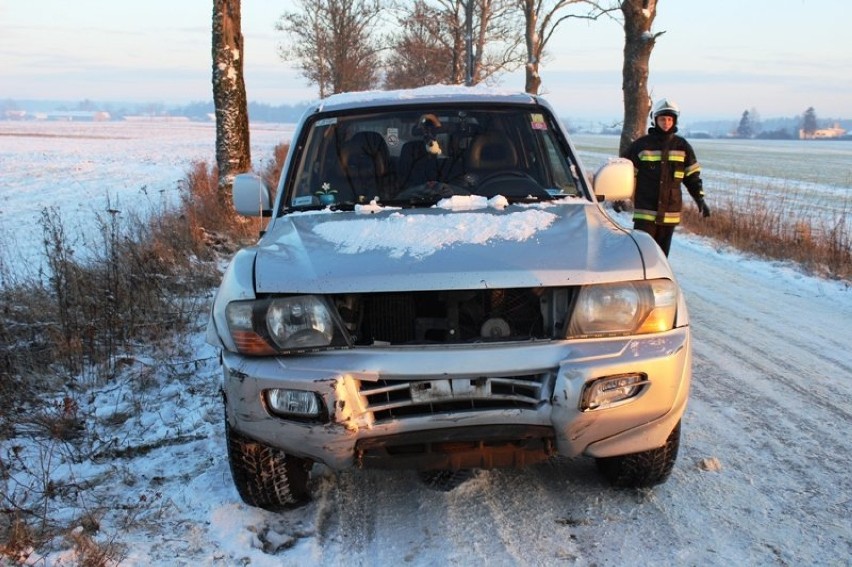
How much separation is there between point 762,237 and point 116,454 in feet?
30.6

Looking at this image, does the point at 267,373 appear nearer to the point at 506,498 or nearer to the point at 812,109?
the point at 506,498

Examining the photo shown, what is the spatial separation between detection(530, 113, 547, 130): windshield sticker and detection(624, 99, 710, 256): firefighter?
2.62 m

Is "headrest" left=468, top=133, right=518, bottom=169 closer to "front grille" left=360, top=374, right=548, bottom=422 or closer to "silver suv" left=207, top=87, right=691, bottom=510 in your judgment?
"silver suv" left=207, top=87, right=691, bottom=510

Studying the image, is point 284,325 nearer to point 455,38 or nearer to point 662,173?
point 662,173

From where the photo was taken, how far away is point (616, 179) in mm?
4051

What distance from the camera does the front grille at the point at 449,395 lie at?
8.38 feet

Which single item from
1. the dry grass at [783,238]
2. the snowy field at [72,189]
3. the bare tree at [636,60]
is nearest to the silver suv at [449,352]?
the snowy field at [72,189]

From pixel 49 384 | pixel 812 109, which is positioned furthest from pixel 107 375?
pixel 812 109

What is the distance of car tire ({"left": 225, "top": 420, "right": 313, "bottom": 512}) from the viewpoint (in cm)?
284

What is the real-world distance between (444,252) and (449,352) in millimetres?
418

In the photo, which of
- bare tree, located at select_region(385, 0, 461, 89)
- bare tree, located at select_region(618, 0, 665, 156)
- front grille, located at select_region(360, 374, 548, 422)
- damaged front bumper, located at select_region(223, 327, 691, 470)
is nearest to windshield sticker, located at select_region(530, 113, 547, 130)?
damaged front bumper, located at select_region(223, 327, 691, 470)

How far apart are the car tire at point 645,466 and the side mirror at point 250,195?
2.34 metres

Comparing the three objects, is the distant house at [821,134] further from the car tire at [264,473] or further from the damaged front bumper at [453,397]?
the car tire at [264,473]

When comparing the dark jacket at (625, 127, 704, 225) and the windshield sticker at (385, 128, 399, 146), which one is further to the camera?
the dark jacket at (625, 127, 704, 225)
